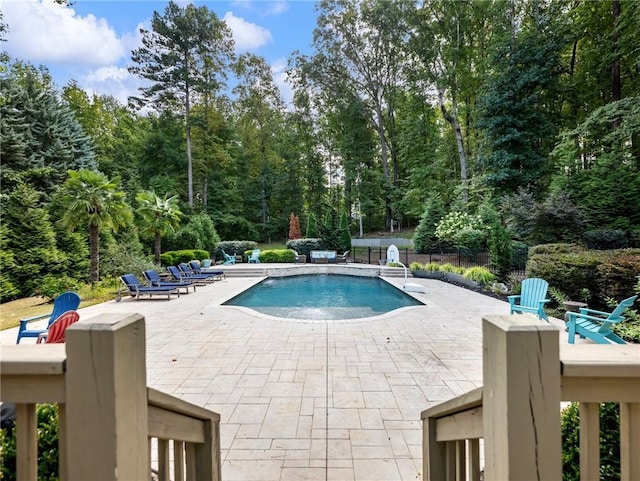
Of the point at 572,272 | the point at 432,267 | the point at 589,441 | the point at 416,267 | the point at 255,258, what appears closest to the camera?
the point at 589,441

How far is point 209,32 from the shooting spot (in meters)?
23.4

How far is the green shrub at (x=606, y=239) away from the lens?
1074cm

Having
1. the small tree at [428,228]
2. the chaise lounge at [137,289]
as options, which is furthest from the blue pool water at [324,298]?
the small tree at [428,228]

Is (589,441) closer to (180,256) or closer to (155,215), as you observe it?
(155,215)

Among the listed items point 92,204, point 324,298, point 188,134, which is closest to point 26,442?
point 324,298

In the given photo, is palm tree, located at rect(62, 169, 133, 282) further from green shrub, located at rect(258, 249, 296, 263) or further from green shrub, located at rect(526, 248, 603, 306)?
green shrub, located at rect(526, 248, 603, 306)

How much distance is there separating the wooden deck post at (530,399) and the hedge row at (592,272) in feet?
24.3

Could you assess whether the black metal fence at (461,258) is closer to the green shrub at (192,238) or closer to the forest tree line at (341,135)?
the forest tree line at (341,135)

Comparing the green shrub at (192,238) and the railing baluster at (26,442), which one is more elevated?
the green shrub at (192,238)

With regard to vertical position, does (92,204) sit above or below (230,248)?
above

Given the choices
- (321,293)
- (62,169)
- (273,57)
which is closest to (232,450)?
(321,293)

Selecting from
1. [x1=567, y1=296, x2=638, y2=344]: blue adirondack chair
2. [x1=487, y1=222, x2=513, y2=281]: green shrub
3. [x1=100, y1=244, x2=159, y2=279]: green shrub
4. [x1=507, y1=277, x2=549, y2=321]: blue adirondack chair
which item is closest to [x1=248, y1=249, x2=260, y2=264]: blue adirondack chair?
[x1=100, y1=244, x2=159, y2=279]: green shrub

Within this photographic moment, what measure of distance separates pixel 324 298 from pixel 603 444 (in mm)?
9921

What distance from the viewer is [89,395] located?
81 centimetres
